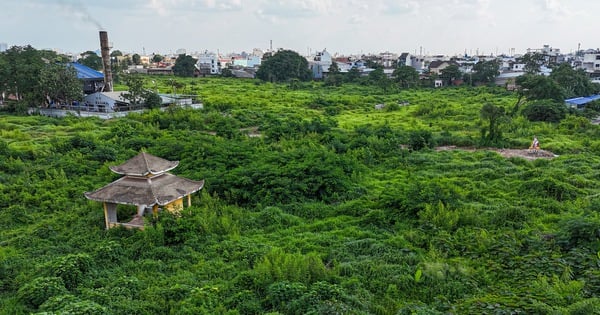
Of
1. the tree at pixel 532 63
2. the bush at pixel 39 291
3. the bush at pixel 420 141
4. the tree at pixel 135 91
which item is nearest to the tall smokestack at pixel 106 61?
the tree at pixel 135 91

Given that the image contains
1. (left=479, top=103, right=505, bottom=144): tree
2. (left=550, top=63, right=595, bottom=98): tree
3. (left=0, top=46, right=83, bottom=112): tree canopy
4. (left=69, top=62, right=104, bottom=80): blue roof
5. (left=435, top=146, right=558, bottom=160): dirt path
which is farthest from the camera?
(left=550, top=63, right=595, bottom=98): tree

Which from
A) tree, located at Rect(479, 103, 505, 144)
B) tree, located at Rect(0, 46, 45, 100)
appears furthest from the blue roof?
tree, located at Rect(479, 103, 505, 144)

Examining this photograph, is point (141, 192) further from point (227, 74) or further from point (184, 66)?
point (227, 74)

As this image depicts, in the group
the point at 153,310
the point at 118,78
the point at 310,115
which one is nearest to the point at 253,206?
the point at 153,310

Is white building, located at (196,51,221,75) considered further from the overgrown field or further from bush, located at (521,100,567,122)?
bush, located at (521,100,567,122)

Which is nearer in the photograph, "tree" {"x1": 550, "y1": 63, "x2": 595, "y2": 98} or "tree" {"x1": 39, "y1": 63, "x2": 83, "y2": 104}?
"tree" {"x1": 39, "y1": 63, "x2": 83, "y2": 104}

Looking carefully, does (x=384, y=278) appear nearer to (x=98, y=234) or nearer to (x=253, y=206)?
(x=253, y=206)
